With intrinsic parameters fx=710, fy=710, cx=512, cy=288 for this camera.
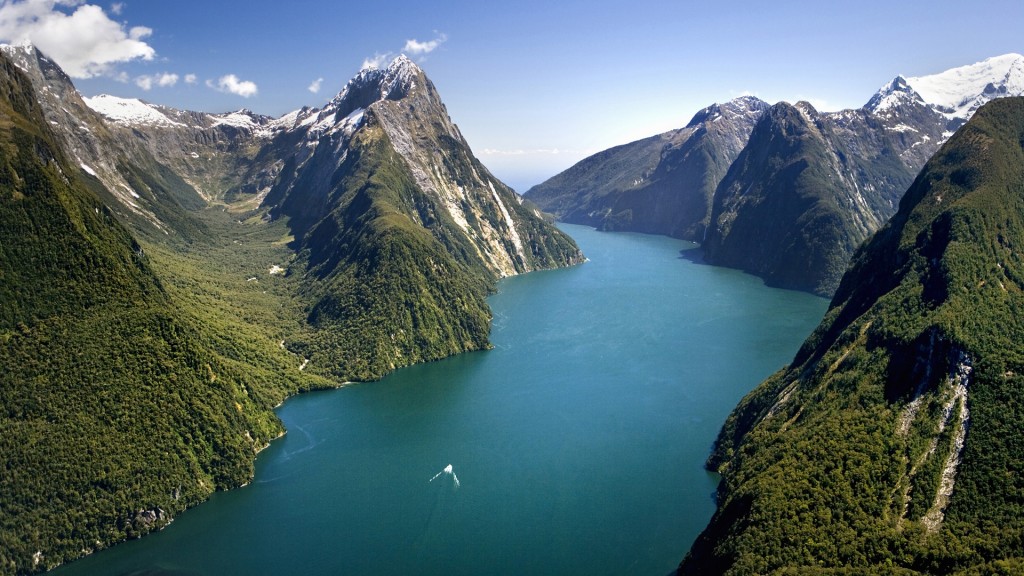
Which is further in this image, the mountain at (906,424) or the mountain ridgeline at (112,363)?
the mountain ridgeline at (112,363)

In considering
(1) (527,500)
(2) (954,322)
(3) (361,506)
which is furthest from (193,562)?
(2) (954,322)

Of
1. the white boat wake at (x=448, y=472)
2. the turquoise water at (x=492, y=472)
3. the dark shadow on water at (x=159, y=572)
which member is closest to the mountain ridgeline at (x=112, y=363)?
the turquoise water at (x=492, y=472)

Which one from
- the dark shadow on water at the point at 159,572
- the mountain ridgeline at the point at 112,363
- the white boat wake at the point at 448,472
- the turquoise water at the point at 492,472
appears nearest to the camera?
the dark shadow on water at the point at 159,572

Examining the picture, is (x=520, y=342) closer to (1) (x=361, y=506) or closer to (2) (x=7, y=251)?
(1) (x=361, y=506)

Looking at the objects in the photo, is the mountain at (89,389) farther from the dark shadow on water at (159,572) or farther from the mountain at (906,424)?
the mountain at (906,424)

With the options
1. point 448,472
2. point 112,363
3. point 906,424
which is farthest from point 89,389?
point 906,424

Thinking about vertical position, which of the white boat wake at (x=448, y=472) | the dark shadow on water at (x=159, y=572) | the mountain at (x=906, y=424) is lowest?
the dark shadow on water at (x=159, y=572)

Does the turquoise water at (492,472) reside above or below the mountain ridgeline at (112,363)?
below

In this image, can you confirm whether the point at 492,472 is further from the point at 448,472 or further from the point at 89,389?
the point at 89,389
